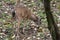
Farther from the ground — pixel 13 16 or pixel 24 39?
pixel 13 16

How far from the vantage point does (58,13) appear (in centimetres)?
775

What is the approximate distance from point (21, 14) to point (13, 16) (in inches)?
35.3

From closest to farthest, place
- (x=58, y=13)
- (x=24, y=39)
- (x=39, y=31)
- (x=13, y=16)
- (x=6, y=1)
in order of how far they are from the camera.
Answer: (x=24, y=39) < (x=39, y=31) < (x=13, y=16) < (x=58, y=13) < (x=6, y=1)

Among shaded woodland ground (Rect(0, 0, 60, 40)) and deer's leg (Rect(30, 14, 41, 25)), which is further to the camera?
deer's leg (Rect(30, 14, 41, 25))

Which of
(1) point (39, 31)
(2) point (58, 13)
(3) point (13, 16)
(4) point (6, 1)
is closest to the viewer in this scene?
(1) point (39, 31)

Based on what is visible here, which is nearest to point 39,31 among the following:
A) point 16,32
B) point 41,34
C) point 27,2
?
point 41,34

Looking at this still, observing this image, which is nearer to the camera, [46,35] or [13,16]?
[46,35]

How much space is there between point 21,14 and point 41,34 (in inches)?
30.4

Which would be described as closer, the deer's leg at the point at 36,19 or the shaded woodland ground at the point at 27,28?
the shaded woodland ground at the point at 27,28

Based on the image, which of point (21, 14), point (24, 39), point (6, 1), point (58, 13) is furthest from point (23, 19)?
point (6, 1)

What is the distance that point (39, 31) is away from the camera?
254 inches

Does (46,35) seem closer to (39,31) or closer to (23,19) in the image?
(39,31)

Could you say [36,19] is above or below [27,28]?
above

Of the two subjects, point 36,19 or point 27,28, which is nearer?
point 27,28
